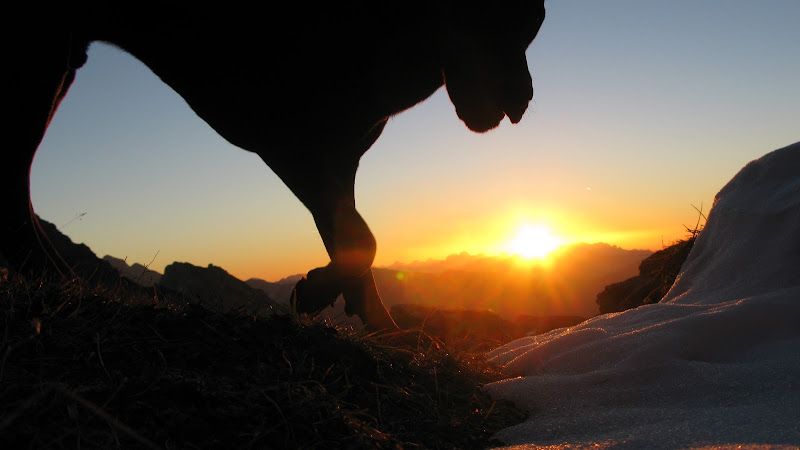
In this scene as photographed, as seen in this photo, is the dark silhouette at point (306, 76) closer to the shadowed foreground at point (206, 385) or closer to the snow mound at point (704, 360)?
the shadowed foreground at point (206, 385)

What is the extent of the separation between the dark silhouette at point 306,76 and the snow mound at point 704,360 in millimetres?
1325

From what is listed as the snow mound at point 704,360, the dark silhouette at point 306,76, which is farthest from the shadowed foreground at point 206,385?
the dark silhouette at point 306,76

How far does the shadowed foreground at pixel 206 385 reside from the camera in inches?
46.5

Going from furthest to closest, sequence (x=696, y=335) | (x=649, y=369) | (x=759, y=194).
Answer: (x=759, y=194) → (x=696, y=335) → (x=649, y=369)

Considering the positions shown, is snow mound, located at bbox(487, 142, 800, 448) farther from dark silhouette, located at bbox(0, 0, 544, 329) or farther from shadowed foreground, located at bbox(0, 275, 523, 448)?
dark silhouette, located at bbox(0, 0, 544, 329)

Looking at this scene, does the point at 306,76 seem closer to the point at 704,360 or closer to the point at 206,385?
the point at 206,385

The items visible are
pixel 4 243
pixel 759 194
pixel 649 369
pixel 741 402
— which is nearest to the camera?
pixel 741 402

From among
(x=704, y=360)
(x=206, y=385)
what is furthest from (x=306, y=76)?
(x=704, y=360)

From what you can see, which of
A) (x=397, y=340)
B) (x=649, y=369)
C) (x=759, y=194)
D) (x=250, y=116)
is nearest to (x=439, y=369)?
(x=397, y=340)

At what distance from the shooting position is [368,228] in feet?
10.6

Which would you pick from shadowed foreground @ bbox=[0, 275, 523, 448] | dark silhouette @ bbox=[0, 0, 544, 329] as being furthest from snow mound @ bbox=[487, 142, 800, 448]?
dark silhouette @ bbox=[0, 0, 544, 329]

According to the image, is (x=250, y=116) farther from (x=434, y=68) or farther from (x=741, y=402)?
(x=741, y=402)

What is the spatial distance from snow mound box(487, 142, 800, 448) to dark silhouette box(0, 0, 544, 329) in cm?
132

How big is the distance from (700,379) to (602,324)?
1093 mm
